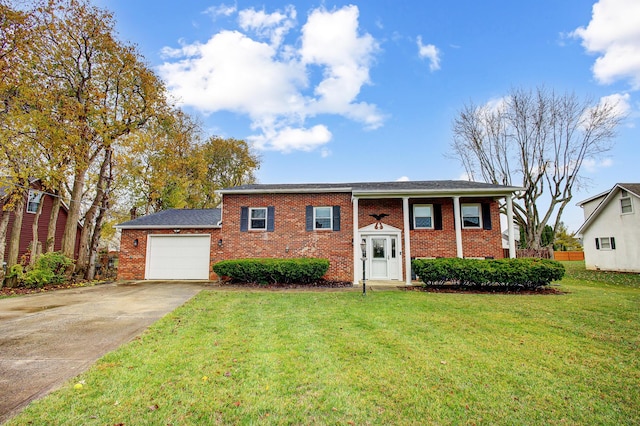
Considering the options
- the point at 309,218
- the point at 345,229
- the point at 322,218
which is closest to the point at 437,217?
the point at 345,229

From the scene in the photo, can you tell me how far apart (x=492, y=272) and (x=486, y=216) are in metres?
3.51

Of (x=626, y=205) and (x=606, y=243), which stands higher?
(x=626, y=205)

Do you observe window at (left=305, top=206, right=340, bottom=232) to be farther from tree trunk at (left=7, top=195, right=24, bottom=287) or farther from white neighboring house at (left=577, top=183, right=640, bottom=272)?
white neighboring house at (left=577, top=183, right=640, bottom=272)

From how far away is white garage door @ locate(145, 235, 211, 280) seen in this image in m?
13.4

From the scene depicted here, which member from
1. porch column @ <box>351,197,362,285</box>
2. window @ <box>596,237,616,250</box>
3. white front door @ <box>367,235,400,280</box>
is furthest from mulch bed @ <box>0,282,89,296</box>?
window @ <box>596,237,616,250</box>

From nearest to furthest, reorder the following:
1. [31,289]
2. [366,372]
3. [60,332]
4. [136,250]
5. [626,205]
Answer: [366,372], [60,332], [31,289], [136,250], [626,205]

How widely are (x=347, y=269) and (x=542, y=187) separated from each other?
1731 centimetres

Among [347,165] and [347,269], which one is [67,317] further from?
[347,165]

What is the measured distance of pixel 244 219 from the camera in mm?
13031

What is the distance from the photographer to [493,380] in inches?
131

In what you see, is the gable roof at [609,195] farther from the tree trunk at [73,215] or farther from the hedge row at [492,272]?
the tree trunk at [73,215]

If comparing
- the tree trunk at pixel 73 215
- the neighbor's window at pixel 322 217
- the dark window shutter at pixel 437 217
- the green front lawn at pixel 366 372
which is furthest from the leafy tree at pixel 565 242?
the tree trunk at pixel 73 215

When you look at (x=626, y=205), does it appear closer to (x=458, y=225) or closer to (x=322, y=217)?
(x=458, y=225)

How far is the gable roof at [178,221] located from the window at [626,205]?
21.8 meters
